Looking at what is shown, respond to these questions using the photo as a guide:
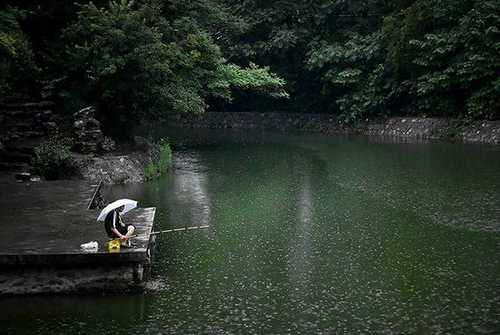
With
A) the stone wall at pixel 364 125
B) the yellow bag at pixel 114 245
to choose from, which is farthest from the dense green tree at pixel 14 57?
the stone wall at pixel 364 125

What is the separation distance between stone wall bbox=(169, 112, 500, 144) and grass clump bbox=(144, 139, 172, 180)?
11.9 feet

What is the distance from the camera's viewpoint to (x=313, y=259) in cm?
1238

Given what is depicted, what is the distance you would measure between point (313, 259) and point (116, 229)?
3.47 metres

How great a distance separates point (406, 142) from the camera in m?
32.4

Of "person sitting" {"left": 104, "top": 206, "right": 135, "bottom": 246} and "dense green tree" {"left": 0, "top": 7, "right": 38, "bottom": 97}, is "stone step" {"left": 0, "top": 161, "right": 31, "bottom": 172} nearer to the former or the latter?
"dense green tree" {"left": 0, "top": 7, "right": 38, "bottom": 97}

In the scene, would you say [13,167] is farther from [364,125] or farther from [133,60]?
[364,125]

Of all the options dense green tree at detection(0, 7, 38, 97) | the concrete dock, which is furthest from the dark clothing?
dense green tree at detection(0, 7, 38, 97)

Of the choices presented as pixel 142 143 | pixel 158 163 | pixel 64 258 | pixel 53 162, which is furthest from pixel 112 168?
pixel 64 258

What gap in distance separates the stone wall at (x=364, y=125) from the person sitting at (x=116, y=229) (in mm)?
17946

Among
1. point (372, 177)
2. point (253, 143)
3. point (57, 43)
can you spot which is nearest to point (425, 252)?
point (372, 177)

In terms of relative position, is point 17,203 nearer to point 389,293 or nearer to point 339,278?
point 339,278

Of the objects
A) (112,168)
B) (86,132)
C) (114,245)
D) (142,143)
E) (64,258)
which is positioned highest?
(86,132)

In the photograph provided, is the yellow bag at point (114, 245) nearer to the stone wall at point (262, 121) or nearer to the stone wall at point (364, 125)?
the stone wall at point (364, 125)

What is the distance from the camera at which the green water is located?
370 inches
